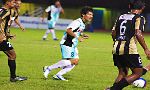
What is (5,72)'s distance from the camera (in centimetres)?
1186

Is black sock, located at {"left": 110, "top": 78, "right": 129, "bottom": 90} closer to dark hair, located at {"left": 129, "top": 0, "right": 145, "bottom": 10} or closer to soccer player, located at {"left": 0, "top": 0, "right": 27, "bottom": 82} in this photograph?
dark hair, located at {"left": 129, "top": 0, "right": 145, "bottom": 10}

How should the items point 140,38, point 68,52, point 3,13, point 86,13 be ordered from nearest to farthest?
1. point 140,38
2. point 3,13
3. point 86,13
4. point 68,52

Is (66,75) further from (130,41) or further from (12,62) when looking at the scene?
(130,41)

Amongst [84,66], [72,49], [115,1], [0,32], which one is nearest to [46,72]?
[72,49]

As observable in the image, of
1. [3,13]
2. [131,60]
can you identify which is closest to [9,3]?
[3,13]

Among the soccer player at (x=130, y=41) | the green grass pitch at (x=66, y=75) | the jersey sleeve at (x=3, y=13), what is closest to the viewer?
the soccer player at (x=130, y=41)

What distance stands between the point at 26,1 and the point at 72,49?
115ft

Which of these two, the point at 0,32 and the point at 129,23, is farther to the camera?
the point at 0,32

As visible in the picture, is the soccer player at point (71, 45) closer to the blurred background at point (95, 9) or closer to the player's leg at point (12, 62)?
the player's leg at point (12, 62)

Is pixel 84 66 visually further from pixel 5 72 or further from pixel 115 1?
pixel 115 1

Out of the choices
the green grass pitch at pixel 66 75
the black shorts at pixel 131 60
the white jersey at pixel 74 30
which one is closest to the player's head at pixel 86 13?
the white jersey at pixel 74 30

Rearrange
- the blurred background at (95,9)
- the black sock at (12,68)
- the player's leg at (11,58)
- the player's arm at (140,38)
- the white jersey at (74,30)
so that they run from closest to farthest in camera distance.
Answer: the player's arm at (140,38)
the player's leg at (11,58)
the black sock at (12,68)
the white jersey at (74,30)
the blurred background at (95,9)

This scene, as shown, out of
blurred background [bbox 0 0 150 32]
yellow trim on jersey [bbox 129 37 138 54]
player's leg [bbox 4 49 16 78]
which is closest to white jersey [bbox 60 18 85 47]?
player's leg [bbox 4 49 16 78]

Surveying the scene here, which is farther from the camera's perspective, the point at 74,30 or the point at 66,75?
the point at 66,75
